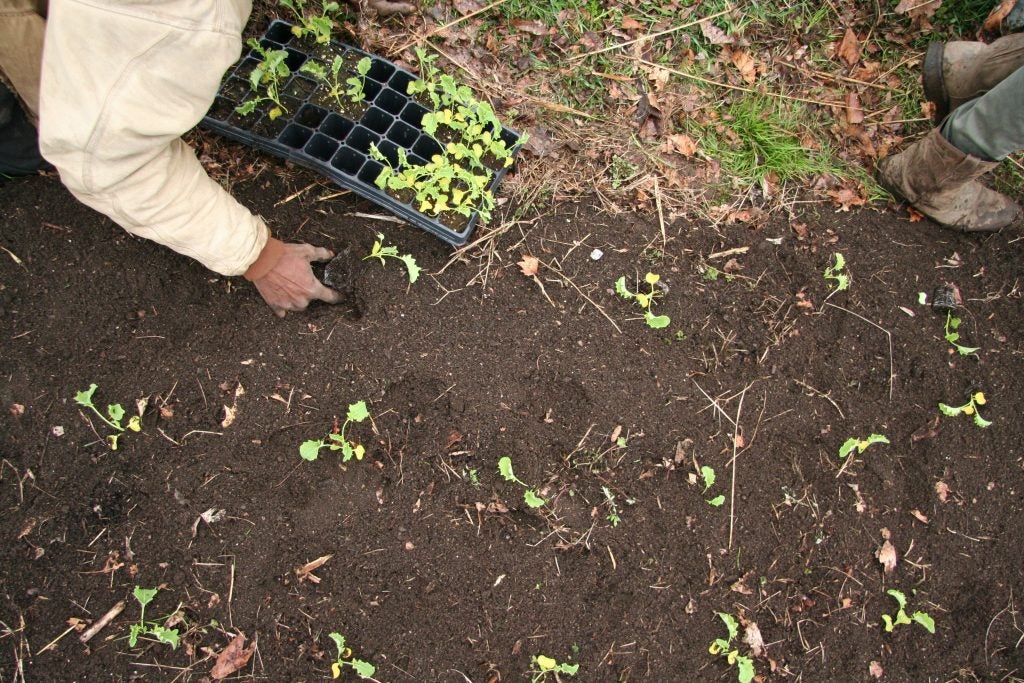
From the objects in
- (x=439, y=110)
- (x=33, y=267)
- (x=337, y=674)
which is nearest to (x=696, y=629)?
(x=337, y=674)

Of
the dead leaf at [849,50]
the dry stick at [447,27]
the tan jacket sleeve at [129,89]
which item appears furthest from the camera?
the dead leaf at [849,50]

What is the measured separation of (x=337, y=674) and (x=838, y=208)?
235 centimetres

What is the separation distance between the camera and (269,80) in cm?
224

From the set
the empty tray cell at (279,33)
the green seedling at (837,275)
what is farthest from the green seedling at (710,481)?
the empty tray cell at (279,33)

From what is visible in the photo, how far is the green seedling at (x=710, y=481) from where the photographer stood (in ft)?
6.82

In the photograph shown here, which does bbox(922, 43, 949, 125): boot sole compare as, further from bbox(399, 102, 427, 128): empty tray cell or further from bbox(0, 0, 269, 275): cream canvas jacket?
bbox(0, 0, 269, 275): cream canvas jacket

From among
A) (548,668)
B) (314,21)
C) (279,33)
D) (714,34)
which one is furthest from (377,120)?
(548,668)

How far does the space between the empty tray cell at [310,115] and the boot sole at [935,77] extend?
93.4 inches

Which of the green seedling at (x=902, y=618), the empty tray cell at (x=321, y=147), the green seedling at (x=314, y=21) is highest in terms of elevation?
the green seedling at (x=314, y=21)

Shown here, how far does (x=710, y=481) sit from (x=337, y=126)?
1.73 meters

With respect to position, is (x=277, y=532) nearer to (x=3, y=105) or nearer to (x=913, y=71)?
(x=3, y=105)

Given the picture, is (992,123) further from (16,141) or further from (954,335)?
(16,141)

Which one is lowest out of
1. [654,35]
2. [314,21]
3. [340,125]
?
[340,125]

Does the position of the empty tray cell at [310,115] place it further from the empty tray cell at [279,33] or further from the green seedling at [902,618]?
the green seedling at [902,618]
